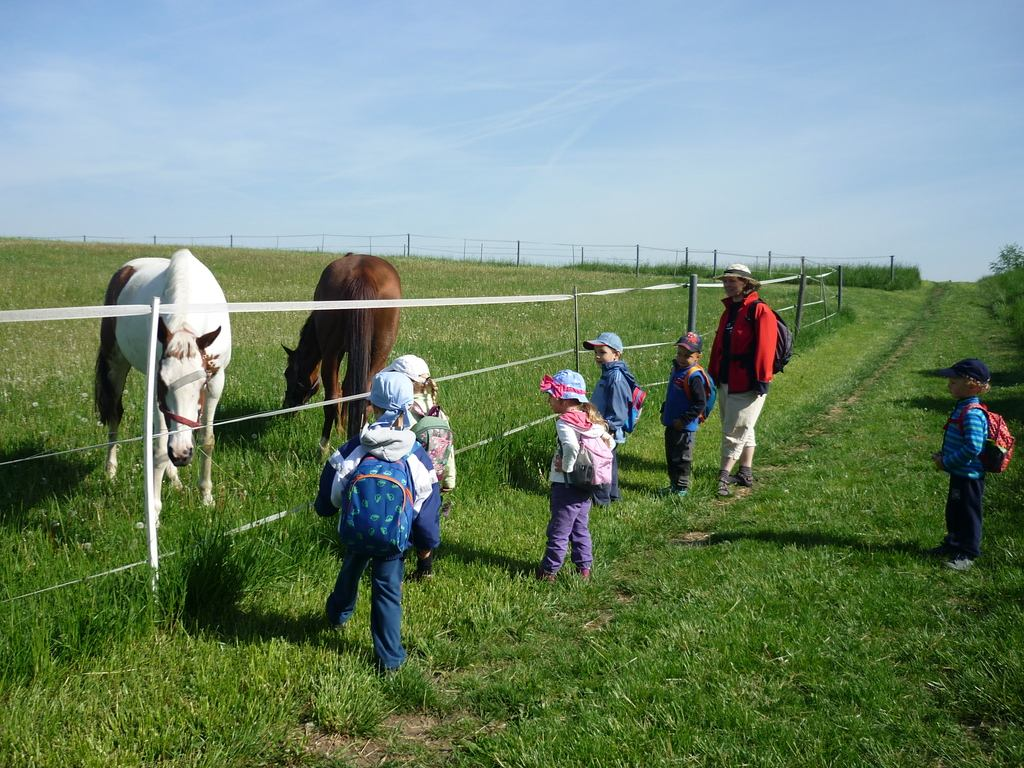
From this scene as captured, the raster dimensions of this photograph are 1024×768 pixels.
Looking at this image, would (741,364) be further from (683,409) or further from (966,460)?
(966,460)

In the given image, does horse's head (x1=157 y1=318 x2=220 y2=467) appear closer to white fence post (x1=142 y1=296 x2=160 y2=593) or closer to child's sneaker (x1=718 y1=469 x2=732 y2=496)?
white fence post (x1=142 y1=296 x2=160 y2=593)

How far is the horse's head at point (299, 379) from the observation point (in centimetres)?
732

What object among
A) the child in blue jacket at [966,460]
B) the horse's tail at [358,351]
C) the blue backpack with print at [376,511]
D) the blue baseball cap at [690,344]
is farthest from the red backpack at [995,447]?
the horse's tail at [358,351]

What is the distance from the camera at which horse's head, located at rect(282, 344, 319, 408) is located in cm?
732

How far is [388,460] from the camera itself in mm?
3328

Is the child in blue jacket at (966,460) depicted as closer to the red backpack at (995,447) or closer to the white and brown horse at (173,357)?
the red backpack at (995,447)

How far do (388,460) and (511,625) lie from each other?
1213 mm

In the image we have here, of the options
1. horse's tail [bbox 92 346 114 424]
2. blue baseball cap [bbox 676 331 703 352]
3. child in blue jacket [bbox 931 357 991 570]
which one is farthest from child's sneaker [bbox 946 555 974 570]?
horse's tail [bbox 92 346 114 424]

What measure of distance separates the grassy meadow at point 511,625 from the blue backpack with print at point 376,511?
59cm

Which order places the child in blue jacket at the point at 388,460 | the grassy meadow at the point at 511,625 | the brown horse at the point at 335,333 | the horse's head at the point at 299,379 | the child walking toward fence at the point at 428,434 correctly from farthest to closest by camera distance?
the horse's head at the point at 299,379
the brown horse at the point at 335,333
the child walking toward fence at the point at 428,434
the child in blue jacket at the point at 388,460
the grassy meadow at the point at 511,625

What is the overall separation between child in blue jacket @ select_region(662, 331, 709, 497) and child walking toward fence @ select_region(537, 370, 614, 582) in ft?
5.81

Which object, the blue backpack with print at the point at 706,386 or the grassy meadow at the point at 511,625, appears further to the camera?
the blue backpack with print at the point at 706,386

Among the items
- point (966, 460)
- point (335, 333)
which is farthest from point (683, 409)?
point (335, 333)

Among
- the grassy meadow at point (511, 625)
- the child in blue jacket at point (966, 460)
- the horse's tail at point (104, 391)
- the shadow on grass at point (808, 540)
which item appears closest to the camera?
the grassy meadow at point (511, 625)
